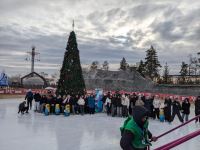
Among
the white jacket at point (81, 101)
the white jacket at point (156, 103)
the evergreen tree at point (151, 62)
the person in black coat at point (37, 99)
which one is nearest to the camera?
the white jacket at point (156, 103)

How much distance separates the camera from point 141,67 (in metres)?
84.5

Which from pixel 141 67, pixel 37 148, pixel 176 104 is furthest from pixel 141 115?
pixel 141 67

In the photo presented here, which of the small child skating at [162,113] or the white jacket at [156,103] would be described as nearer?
the small child skating at [162,113]

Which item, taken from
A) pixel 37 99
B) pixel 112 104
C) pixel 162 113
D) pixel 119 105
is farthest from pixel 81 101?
pixel 162 113

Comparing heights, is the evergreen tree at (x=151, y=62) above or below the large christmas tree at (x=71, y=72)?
above

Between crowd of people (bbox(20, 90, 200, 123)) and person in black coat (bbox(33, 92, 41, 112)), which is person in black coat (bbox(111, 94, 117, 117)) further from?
person in black coat (bbox(33, 92, 41, 112))

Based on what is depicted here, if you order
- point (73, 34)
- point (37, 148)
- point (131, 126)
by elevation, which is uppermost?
point (73, 34)

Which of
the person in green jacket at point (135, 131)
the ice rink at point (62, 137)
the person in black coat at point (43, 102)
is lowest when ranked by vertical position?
the ice rink at point (62, 137)

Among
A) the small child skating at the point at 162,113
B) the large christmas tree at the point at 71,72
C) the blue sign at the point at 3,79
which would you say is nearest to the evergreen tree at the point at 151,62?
the blue sign at the point at 3,79

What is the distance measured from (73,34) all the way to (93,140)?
12052mm

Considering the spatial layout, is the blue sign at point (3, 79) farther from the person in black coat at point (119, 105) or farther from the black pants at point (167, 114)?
the black pants at point (167, 114)

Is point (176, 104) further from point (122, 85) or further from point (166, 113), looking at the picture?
point (122, 85)

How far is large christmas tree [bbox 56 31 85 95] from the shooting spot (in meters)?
23.1

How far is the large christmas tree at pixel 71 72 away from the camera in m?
23.1
